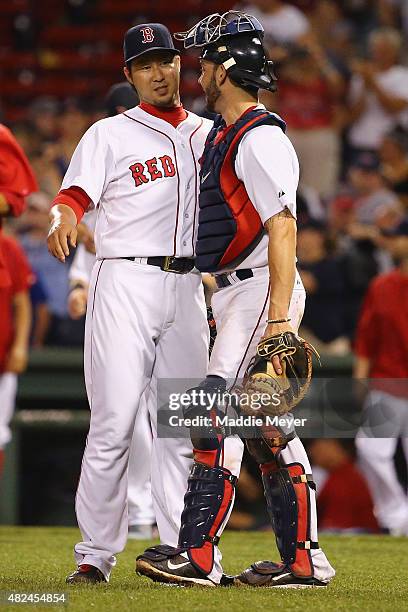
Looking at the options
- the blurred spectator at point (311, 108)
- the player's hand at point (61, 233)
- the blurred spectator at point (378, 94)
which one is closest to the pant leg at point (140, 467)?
the player's hand at point (61, 233)

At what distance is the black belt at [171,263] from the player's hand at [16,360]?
310 centimetres

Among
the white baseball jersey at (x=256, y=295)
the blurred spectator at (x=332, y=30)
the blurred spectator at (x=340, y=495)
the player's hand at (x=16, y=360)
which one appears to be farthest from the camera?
the blurred spectator at (x=332, y=30)

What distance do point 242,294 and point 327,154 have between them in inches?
265

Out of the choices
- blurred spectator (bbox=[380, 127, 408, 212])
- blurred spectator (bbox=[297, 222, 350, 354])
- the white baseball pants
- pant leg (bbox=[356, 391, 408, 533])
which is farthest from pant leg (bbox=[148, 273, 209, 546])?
blurred spectator (bbox=[380, 127, 408, 212])

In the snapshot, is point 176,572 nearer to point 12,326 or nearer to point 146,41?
point 146,41

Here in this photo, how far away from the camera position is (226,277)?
13.7ft

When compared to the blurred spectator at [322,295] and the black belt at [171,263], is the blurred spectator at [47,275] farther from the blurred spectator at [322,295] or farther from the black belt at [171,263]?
the black belt at [171,263]

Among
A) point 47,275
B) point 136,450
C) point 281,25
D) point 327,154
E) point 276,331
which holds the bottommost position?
point 136,450

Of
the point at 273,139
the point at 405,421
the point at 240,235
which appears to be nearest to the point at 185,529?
the point at 240,235

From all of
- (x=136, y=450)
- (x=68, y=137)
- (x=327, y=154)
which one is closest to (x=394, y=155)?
(x=327, y=154)

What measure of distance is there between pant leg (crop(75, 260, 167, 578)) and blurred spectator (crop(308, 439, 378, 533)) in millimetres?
4147

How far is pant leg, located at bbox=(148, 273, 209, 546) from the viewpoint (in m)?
4.36

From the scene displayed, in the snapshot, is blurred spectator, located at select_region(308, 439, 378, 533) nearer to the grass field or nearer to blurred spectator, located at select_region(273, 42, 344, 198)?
the grass field

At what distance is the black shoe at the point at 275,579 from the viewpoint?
13.4 feet
